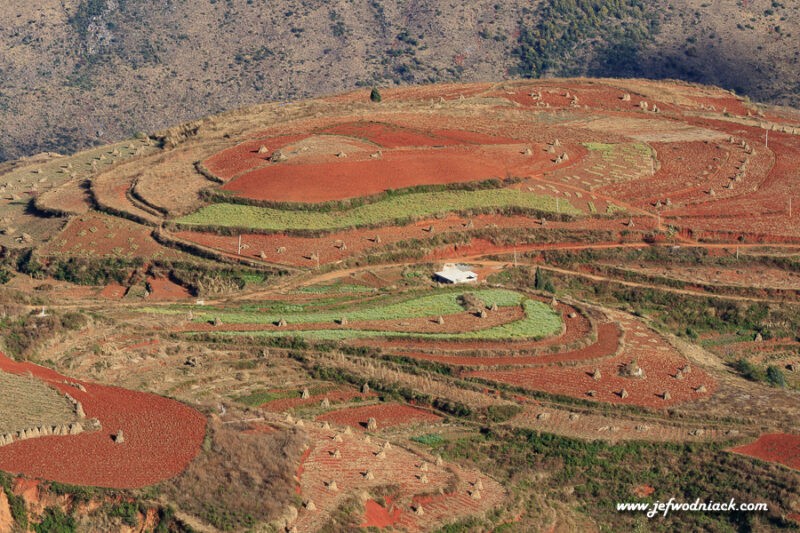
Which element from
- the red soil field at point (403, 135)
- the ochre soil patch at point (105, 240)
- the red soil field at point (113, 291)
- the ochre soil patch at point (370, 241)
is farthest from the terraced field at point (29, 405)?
the red soil field at point (403, 135)

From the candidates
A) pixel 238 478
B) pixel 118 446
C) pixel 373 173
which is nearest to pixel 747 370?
pixel 373 173

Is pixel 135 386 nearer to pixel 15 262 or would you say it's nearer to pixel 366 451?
pixel 366 451

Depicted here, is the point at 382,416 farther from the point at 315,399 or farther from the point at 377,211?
the point at 377,211

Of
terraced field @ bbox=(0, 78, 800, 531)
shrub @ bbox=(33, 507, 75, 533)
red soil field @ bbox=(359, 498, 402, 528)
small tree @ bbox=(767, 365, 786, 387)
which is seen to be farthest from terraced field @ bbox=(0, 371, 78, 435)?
small tree @ bbox=(767, 365, 786, 387)

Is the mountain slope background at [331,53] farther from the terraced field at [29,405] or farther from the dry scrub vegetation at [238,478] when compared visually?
the dry scrub vegetation at [238,478]

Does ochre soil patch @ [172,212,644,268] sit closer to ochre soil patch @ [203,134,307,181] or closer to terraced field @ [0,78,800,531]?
terraced field @ [0,78,800,531]

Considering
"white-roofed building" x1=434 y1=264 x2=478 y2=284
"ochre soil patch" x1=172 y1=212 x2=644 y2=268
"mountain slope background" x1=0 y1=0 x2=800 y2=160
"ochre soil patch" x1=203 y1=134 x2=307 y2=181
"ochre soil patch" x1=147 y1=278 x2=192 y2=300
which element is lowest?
"mountain slope background" x1=0 y1=0 x2=800 y2=160

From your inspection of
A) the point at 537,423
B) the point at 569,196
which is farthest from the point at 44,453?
the point at 569,196
